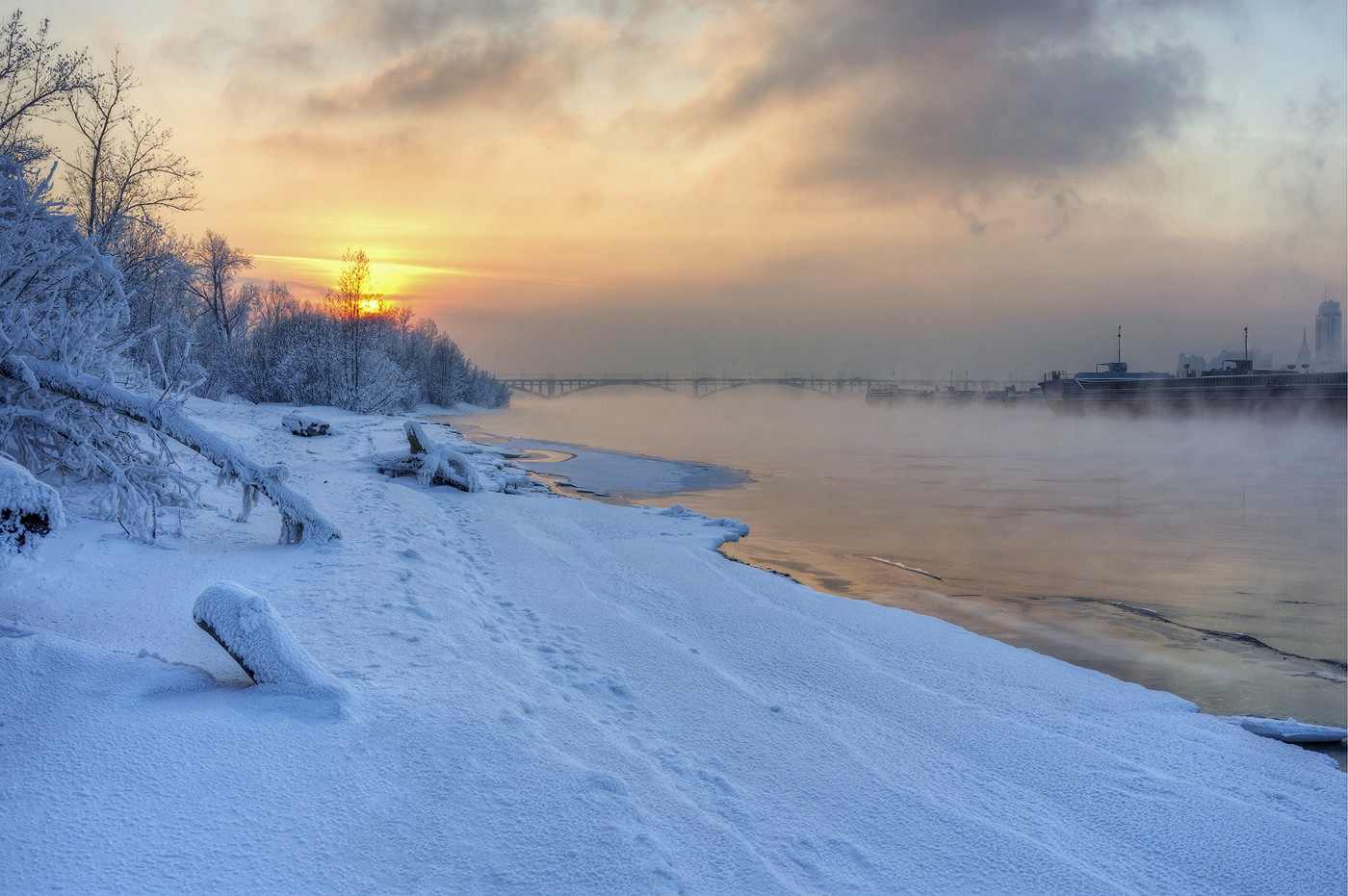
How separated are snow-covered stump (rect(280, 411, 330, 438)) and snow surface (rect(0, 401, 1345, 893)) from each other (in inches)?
705

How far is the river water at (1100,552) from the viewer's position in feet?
23.6

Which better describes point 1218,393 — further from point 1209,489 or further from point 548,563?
point 548,563

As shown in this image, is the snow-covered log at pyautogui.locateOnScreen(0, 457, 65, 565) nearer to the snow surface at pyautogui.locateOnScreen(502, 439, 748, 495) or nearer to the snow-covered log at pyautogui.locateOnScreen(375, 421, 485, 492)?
the snow-covered log at pyautogui.locateOnScreen(375, 421, 485, 492)

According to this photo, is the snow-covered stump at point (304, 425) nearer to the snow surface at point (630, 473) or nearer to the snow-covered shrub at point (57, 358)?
the snow surface at point (630, 473)

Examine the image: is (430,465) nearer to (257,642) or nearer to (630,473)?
(630,473)

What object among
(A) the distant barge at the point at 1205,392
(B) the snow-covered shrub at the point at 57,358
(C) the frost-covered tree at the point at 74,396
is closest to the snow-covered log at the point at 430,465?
(C) the frost-covered tree at the point at 74,396

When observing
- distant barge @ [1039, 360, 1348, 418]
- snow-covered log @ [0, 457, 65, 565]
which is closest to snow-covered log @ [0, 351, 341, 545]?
snow-covered log @ [0, 457, 65, 565]

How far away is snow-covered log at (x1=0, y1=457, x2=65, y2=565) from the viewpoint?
4152mm

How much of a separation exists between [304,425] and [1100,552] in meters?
21.2

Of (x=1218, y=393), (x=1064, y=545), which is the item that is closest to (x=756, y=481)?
(x=1064, y=545)

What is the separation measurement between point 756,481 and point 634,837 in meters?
18.4

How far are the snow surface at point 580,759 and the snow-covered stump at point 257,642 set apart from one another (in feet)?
0.27

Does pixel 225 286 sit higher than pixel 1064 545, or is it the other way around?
pixel 225 286

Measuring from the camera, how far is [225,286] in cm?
5709
